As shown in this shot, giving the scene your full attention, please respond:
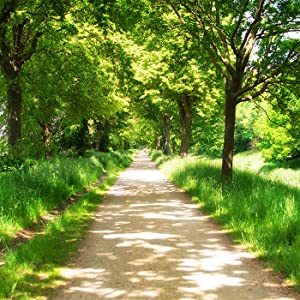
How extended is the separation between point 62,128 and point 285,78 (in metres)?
19.7

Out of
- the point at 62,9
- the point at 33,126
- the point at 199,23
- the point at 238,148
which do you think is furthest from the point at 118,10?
the point at 238,148

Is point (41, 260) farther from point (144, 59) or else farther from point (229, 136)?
point (144, 59)

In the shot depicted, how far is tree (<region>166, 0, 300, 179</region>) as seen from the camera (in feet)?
36.8

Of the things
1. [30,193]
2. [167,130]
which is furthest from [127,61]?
[167,130]

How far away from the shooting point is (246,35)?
12461 millimetres

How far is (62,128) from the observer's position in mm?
28609

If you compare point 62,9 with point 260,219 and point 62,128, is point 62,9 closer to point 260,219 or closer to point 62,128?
point 260,219

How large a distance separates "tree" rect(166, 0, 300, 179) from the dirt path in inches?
205

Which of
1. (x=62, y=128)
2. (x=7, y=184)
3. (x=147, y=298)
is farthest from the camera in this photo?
(x=62, y=128)

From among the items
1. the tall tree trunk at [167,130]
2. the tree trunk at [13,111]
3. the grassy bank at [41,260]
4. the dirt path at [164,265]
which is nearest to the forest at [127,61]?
the tree trunk at [13,111]

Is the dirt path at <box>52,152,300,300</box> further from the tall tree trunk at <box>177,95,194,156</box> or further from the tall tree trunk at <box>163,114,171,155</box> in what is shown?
the tall tree trunk at <box>163,114,171,155</box>

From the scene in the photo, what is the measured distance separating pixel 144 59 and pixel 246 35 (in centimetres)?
951

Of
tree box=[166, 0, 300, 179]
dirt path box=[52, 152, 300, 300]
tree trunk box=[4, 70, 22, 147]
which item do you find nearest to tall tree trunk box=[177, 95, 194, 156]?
tree box=[166, 0, 300, 179]

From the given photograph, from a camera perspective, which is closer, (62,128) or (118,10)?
(118,10)
